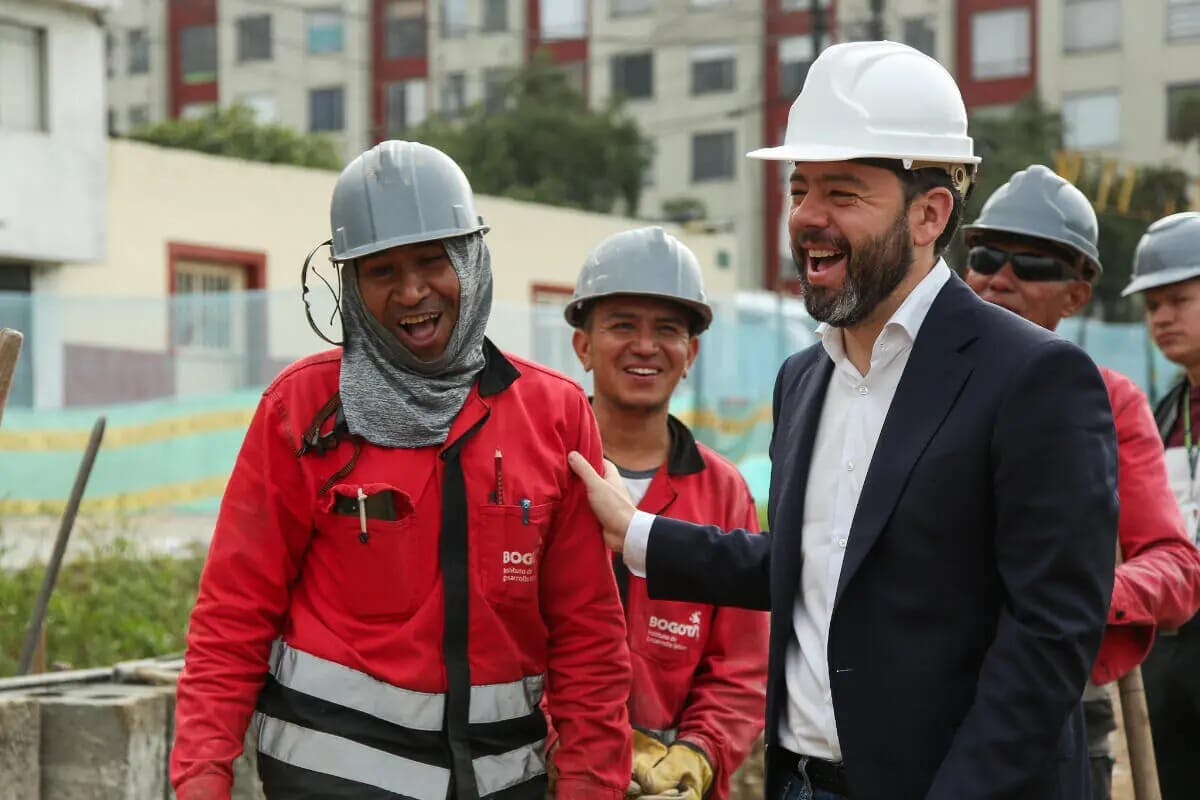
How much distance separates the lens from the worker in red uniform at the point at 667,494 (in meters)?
4.27

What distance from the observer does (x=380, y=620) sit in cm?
355

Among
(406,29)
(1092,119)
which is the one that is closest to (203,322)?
(1092,119)

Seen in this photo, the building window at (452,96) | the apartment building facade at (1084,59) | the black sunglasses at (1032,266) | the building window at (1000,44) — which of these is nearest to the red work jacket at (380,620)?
the black sunglasses at (1032,266)

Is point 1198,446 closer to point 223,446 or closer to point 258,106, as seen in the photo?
point 223,446

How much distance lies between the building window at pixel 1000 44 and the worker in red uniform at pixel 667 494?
46.7m

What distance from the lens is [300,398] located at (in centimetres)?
363

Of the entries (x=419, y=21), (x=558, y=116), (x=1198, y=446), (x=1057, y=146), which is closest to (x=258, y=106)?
(x=419, y=21)

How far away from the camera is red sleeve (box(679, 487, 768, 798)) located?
426 centimetres

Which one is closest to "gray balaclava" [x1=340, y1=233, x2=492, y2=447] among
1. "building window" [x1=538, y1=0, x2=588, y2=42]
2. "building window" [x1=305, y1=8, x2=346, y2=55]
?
"building window" [x1=538, y1=0, x2=588, y2=42]

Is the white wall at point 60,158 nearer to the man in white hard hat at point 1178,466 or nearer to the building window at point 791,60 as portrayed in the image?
the man in white hard hat at point 1178,466

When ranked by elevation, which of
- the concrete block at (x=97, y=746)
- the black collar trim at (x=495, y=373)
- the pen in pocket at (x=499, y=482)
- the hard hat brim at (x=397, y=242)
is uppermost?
the hard hat brim at (x=397, y=242)

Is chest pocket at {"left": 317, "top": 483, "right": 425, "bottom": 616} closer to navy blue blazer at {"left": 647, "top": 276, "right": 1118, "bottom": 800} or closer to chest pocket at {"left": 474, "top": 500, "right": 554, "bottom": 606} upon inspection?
chest pocket at {"left": 474, "top": 500, "right": 554, "bottom": 606}

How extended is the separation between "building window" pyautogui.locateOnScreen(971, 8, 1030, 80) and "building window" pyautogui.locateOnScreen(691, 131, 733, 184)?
7.67 metres

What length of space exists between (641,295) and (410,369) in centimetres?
126
